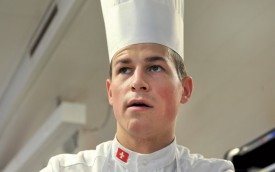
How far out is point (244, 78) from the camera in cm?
293

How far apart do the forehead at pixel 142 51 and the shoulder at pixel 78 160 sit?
0.28 m

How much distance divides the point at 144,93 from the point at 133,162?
22 centimetres

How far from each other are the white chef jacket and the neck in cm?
1

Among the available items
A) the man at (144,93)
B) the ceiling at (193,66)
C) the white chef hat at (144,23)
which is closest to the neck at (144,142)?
the man at (144,93)

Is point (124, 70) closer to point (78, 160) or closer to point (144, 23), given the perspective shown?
point (144, 23)

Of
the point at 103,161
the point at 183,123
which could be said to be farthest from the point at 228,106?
the point at 103,161

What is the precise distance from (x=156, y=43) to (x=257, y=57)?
1369mm

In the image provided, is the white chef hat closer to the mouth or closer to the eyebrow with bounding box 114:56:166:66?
the eyebrow with bounding box 114:56:166:66

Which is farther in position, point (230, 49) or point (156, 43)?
point (230, 49)

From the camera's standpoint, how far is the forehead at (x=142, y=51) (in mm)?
1476

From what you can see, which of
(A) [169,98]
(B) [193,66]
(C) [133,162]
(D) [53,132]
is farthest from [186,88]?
(D) [53,132]

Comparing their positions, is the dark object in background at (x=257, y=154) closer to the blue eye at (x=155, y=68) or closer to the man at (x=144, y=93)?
the man at (x=144, y=93)

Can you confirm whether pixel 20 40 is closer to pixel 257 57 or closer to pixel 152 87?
pixel 257 57

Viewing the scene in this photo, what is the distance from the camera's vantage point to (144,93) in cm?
141
